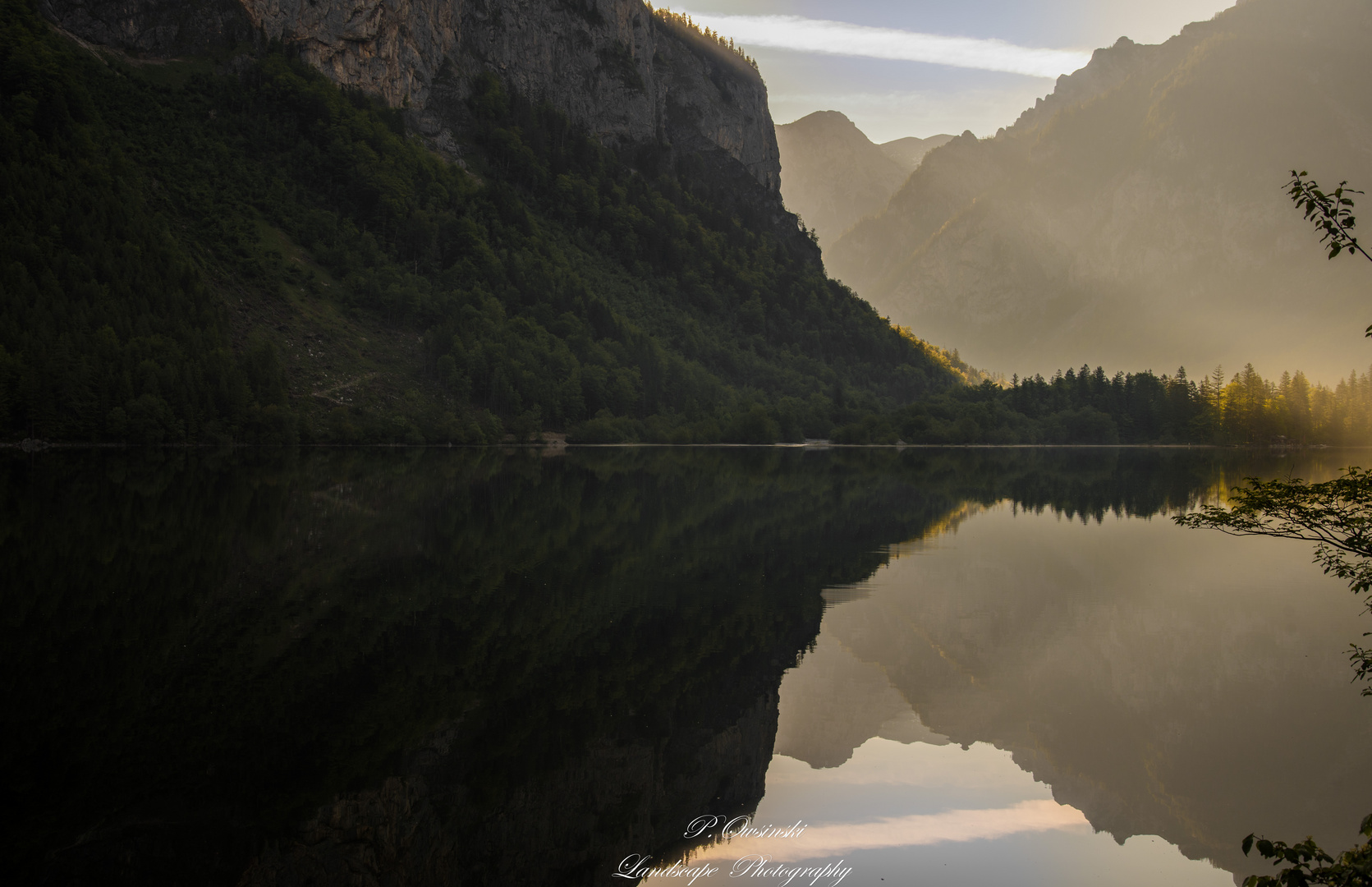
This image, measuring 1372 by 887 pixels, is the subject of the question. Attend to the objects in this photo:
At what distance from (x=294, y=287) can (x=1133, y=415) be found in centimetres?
14832

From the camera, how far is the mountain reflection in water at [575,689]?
37.9ft

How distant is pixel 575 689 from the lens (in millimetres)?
16281

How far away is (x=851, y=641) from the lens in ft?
69.9

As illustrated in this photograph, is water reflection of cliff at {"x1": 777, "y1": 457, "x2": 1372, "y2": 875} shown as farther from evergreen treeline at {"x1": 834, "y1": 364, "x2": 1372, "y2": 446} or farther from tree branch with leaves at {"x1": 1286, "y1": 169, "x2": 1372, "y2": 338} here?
evergreen treeline at {"x1": 834, "y1": 364, "x2": 1372, "y2": 446}

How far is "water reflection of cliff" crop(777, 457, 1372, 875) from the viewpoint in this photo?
44.2 feet

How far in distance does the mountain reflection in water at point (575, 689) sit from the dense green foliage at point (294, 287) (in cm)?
7235

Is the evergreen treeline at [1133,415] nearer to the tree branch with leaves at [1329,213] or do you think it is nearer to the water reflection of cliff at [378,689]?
the water reflection of cliff at [378,689]

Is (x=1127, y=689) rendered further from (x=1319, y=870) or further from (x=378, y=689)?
(x=378, y=689)

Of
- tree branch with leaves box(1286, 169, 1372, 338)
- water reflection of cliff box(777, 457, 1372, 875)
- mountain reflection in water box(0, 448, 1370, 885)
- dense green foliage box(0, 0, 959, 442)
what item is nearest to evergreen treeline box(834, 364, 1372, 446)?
dense green foliage box(0, 0, 959, 442)

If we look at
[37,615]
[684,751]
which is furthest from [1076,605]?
[37,615]

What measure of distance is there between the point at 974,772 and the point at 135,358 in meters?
103

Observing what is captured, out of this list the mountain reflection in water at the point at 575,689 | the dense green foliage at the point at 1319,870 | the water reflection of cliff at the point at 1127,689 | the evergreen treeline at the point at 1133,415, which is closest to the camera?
the dense green foliage at the point at 1319,870

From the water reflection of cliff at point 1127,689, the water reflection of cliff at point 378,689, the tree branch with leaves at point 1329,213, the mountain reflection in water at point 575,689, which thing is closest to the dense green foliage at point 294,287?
the water reflection of cliff at point 378,689

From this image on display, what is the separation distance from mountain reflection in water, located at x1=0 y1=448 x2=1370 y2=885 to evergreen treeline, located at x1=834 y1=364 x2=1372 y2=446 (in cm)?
13494
